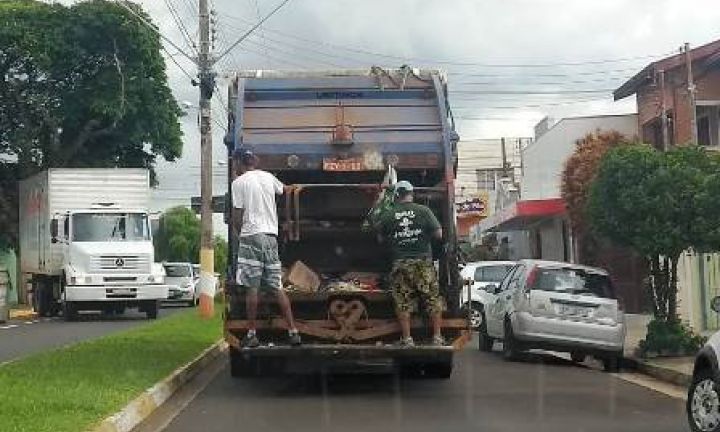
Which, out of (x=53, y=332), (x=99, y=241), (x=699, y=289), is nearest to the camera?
(x=699, y=289)

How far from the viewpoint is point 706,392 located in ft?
27.9

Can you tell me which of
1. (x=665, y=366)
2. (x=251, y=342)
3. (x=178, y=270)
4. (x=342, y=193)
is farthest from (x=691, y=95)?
(x=178, y=270)

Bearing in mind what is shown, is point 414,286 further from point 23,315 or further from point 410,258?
point 23,315

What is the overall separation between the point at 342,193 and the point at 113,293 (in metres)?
16.1

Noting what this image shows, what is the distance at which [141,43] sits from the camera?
1549 inches

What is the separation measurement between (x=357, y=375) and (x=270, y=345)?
8.61 ft

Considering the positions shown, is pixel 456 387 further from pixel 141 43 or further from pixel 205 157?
pixel 141 43

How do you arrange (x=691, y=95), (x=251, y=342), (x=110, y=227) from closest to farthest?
1. (x=251, y=342)
2. (x=691, y=95)
3. (x=110, y=227)

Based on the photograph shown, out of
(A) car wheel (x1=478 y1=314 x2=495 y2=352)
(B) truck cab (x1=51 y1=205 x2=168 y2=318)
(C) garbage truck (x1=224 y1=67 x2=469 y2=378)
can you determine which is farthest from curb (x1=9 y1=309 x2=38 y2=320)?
(C) garbage truck (x1=224 y1=67 x2=469 y2=378)

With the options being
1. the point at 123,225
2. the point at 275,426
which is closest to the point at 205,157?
the point at 123,225

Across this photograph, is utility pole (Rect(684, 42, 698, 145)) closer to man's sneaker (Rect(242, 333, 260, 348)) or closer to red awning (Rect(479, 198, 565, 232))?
red awning (Rect(479, 198, 565, 232))

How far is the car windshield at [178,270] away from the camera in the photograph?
4118 centimetres

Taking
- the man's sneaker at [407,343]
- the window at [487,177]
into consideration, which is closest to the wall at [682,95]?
the man's sneaker at [407,343]

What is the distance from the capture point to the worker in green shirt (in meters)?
11.3
